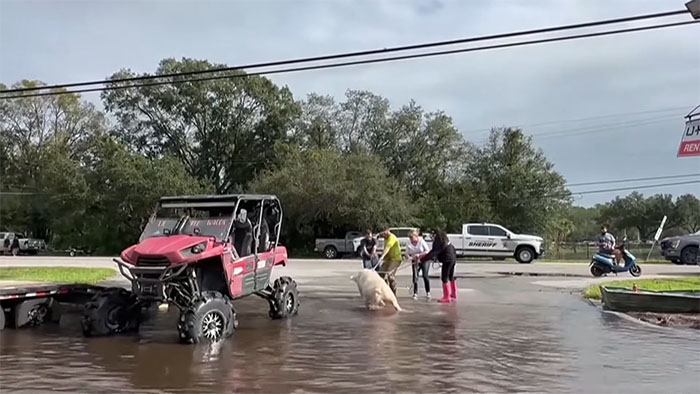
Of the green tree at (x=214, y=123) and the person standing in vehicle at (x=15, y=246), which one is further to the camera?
the green tree at (x=214, y=123)

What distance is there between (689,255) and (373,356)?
26.4 metres

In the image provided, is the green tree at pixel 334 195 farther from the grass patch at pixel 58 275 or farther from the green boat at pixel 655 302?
the green boat at pixel 655 302

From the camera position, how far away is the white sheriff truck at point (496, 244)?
3466 cm

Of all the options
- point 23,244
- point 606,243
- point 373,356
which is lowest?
point 373,356

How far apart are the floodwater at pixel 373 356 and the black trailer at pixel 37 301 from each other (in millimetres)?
355

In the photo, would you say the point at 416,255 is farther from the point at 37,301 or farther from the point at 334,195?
the point at 334,195

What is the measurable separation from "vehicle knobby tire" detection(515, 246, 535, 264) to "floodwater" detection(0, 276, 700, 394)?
20809 millimetres

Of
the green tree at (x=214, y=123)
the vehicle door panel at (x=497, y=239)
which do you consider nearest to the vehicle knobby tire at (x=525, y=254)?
the vehicle door panel at (x=497, y=239)

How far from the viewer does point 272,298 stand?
1325 centimetres

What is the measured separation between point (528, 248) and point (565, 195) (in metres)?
19.7

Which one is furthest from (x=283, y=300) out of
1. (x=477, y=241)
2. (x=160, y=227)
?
(x=477, y=241)

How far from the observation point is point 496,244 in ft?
116

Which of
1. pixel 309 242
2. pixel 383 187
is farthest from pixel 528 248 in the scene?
pixel 309 242

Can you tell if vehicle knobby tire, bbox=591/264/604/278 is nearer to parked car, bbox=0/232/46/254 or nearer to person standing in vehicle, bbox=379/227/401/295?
person standing in vehicle, bbox=379/227/401/295
